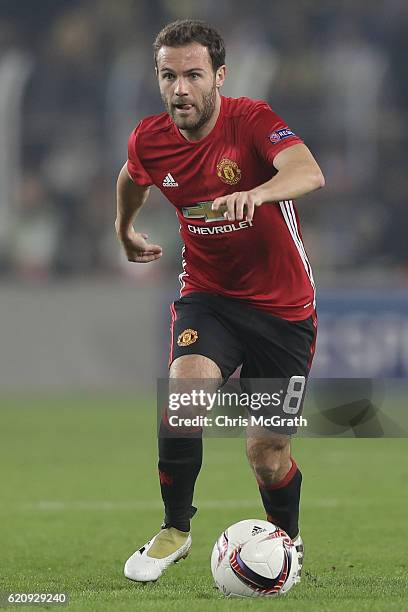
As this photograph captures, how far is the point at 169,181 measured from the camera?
5066 millimetres

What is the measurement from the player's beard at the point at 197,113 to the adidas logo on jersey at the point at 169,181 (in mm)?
234

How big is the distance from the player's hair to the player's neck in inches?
6.4

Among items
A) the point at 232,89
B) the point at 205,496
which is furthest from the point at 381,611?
the point at 232,89

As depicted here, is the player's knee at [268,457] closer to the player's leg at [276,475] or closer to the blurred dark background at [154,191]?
the player's leg at [276,475]

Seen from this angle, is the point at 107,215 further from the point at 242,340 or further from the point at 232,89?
the point at 242,340

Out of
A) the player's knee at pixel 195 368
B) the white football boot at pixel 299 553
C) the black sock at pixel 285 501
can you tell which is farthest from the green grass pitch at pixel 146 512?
the player's knee at pixel 195 368

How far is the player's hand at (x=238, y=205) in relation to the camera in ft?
13.5

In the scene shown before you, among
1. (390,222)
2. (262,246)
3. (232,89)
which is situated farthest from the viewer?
(390,222)

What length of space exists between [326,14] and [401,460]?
9.29 metres

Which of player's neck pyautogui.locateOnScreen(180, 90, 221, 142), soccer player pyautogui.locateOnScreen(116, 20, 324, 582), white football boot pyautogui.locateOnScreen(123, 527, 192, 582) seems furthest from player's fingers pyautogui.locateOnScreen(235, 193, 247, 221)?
white football boot pyautogui.locateOnScreen(123, 527, 192, 582)

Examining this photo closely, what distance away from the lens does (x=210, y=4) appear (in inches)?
690

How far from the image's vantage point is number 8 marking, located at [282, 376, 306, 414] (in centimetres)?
511

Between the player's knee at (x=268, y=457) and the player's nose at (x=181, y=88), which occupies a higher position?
the player's nose at (x=181, y=88)

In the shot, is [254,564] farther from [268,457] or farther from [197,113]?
[197,113]
